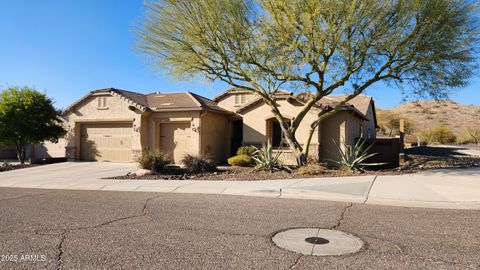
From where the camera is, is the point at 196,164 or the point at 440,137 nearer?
the point at 196,164

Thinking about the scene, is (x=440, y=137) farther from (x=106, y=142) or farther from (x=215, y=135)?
(x=106, y=142)

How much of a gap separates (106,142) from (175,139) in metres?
4.53

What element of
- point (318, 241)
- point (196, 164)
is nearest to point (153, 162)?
point (196, 164)

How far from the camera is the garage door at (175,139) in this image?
817 inches

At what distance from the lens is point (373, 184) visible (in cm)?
1132

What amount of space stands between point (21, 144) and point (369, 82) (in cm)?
1878

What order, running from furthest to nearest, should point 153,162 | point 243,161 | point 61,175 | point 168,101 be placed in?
1. point 168,101
2. point 243,161
3. point 61,175
4. point 153,162

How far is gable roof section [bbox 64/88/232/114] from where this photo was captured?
20688 millimetres

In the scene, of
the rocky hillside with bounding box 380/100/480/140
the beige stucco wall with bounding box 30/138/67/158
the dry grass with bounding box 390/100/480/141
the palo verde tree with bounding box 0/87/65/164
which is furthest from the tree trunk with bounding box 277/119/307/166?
the rocky hillside with bounding box 380/100/480/140

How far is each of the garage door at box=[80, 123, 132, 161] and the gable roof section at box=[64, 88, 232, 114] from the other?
4.88ft

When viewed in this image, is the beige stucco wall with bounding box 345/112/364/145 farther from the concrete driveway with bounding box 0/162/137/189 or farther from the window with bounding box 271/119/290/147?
the concrete driveway with bounding box 0/162/137/189

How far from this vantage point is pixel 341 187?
35.5 feet

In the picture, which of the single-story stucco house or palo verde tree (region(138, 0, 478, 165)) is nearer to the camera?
palo verde tree (region(138, 0, 478, 165))

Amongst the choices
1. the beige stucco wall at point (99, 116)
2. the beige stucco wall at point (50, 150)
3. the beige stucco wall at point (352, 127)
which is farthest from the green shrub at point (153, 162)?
the beige stucco wall at point (50, 150)
